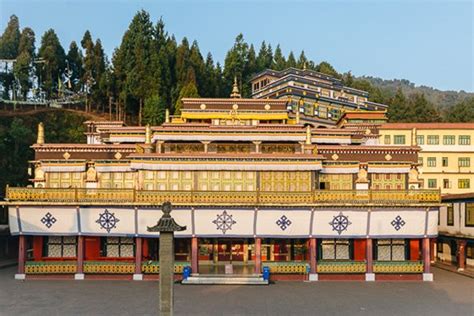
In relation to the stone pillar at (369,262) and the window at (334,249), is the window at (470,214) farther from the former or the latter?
the window at (334,249)

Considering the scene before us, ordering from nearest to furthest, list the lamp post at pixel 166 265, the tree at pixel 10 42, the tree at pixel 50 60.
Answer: the lamp post at pixel 166 265 < the tree at pixel 50 60 < the tree at pixel 10 42

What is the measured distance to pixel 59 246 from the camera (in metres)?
33.8

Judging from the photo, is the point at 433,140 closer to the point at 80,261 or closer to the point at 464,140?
the point at 464,140

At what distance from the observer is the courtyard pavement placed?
23250 mm

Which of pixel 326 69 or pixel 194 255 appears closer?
pixel 194 255

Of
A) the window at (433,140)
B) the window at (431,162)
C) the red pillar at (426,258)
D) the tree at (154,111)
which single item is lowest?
the red pillar at (426,258)

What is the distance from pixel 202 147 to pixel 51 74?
5846cm

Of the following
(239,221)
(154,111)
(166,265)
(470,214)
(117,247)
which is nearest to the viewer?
(166,265)

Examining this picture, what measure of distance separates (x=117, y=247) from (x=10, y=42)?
72.3 metres

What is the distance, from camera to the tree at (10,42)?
89300mm

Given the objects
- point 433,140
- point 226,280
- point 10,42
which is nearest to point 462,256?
point 226,280

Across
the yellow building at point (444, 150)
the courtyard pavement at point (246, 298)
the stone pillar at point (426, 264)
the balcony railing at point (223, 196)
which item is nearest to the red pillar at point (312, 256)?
the courtyard pavement at point (246, 298)

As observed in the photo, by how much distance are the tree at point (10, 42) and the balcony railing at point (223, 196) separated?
2499 inches

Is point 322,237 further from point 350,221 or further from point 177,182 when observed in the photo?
point 177,182
